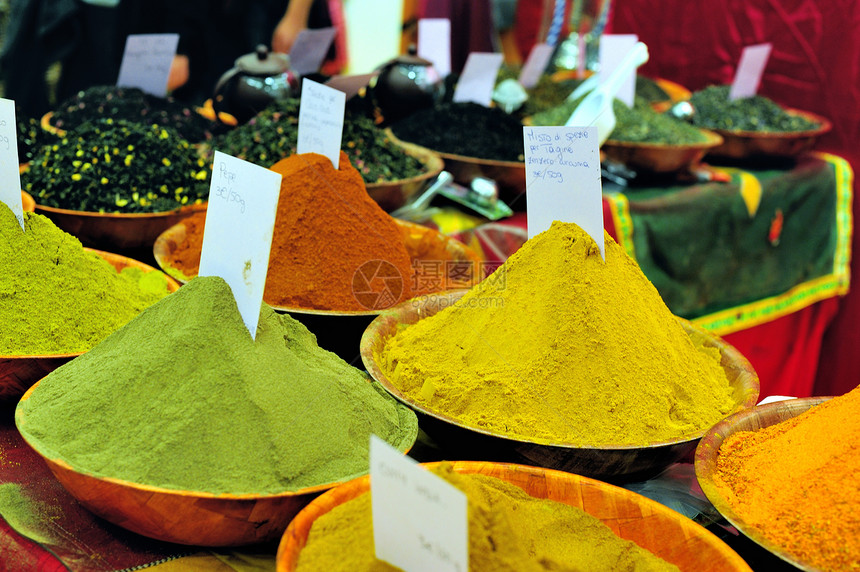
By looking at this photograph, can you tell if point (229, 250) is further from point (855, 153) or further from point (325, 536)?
point (855, 153)

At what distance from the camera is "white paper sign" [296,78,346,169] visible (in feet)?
3.47

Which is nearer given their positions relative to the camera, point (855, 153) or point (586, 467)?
point (586, 467)

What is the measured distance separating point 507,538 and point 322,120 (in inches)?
29.7

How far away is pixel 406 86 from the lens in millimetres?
1789

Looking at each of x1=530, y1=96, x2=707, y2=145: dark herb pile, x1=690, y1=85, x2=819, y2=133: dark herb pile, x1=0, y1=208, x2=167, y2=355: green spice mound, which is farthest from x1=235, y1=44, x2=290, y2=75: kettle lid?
x1=690, y1=85, x2=819, y2=133: dark herb pile

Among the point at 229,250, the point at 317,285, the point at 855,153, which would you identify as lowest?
the point at 855,153

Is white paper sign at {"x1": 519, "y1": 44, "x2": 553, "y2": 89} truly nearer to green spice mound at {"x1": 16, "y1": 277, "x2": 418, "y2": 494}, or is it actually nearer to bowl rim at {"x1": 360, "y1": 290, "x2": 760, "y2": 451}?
bowl rim at {"x1": 360, "y1": 290, "x2": 760, "y2": 451}

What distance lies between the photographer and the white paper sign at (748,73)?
6.82 feet

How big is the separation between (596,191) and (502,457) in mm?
299

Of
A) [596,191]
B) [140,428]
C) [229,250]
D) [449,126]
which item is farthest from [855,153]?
[140,428]

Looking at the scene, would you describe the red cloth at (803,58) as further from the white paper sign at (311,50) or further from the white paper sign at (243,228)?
the white paper sign at (243,228)

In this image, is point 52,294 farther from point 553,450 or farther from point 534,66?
point 534,66

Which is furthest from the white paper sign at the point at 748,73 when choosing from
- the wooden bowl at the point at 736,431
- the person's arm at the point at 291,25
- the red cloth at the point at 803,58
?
the wooden bowl at the point at 736,431

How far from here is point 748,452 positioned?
2.06 feet
